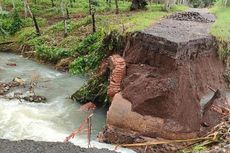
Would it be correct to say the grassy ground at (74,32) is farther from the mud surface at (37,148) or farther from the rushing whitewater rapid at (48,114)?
the mud surface at (37,148)

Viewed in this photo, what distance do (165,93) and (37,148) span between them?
14.5 feet

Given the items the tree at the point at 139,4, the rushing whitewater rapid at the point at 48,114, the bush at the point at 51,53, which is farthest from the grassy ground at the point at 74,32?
the rushing whitewater rapid at the point at 48,114

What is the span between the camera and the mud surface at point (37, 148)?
1134cm

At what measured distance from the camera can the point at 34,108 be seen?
17.1 m

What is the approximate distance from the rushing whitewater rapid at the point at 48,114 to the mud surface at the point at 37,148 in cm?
190

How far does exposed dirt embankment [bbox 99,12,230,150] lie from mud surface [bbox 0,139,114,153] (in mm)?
2277

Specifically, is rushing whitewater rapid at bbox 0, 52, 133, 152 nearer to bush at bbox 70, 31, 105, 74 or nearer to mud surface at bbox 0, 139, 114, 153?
bush at bbox 70, 31, 105, 74

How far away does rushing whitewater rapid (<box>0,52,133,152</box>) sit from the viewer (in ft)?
47.3

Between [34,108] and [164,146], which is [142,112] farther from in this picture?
[34,108]

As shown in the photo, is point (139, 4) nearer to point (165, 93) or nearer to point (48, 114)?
point (48, 114)

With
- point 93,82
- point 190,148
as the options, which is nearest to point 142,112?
point 190,148

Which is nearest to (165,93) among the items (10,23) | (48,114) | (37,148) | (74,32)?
(37,148)

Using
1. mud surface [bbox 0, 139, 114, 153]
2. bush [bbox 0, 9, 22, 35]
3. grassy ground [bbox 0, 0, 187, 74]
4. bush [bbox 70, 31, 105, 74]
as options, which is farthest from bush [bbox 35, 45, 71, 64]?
mud surface [bbox 0, 139, 114, 153]

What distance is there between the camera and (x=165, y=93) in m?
13.6
